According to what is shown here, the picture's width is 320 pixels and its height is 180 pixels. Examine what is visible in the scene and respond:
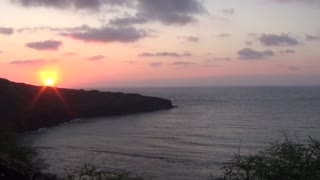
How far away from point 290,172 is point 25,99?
363 feet

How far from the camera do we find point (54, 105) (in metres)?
122

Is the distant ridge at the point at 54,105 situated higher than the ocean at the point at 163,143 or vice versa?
the distant ridge at the point at 54,105

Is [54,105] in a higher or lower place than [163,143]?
higher

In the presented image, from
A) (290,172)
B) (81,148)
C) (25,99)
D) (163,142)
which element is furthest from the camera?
(25,99)

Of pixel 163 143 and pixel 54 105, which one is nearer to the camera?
pixel 163 143

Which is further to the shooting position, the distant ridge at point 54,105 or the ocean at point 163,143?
the distant ridge at point 54,105

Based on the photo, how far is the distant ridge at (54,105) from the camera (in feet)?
341

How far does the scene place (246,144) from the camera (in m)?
65.8

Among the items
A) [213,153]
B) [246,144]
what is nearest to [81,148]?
[213,153]

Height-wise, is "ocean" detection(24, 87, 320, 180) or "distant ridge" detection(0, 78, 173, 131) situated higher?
"distant ridge" detection(0, 78, 173, 131)

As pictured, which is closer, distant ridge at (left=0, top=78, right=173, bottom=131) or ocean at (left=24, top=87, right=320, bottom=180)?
ocean at (left=24, top=87, right=320, bottom=180)

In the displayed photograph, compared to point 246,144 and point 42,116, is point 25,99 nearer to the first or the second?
point 42,116

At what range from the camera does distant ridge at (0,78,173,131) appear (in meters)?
104

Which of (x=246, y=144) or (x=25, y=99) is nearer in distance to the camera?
(x=246, y=144)
